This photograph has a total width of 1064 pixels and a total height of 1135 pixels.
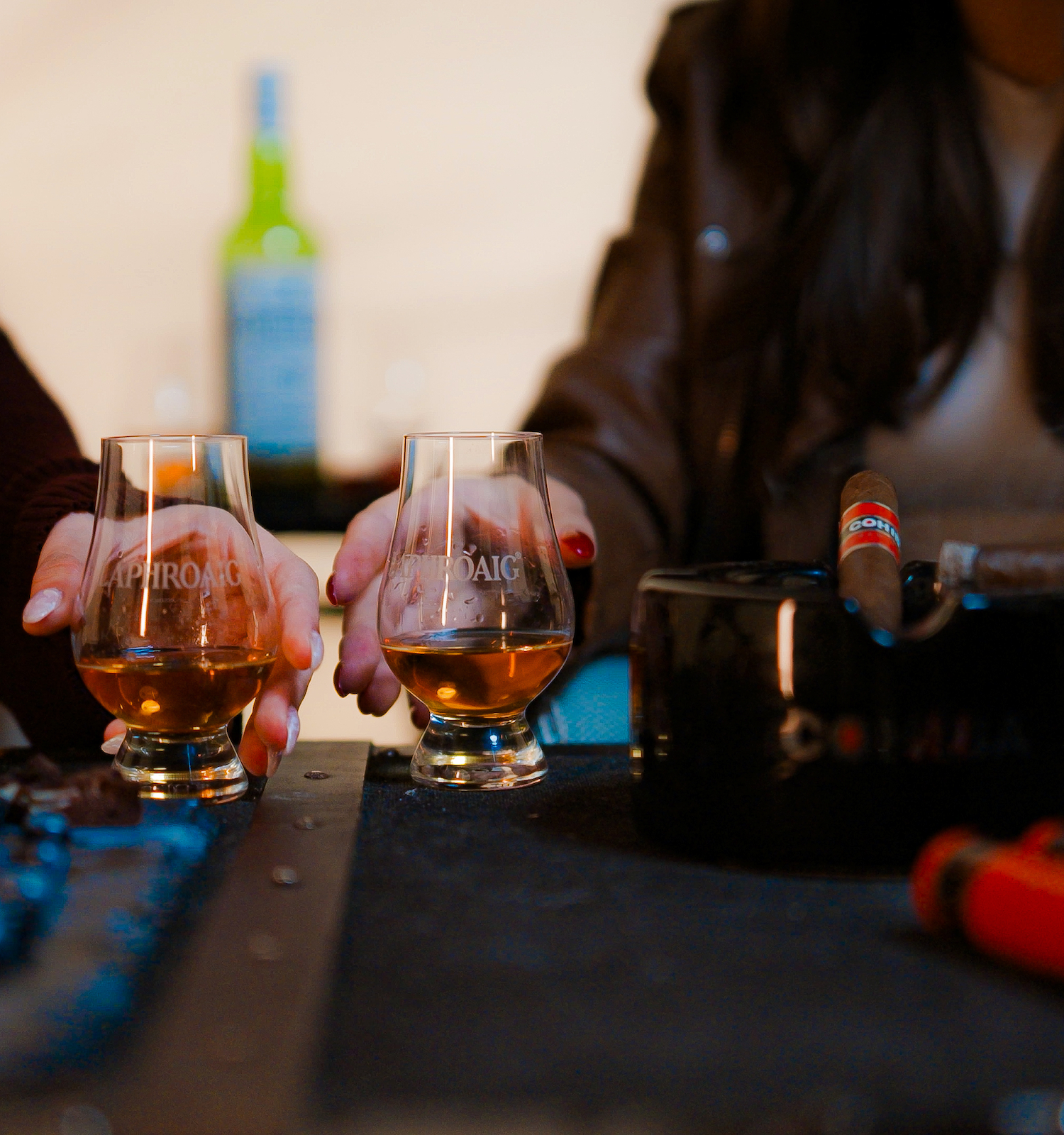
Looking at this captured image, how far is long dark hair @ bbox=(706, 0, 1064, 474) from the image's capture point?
116 centimetres

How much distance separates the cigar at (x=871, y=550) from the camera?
0.48 m

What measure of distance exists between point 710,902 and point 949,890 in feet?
0.26

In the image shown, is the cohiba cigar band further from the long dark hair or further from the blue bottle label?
the blue bottle label

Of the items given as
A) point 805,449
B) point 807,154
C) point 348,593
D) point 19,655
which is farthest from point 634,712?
point 807,154

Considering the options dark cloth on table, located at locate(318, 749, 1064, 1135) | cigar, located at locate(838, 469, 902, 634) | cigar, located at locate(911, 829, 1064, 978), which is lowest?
dark cloth on table, located at locate(318, 749, 1064, 1135)

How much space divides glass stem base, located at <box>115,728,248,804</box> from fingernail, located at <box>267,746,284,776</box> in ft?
0.04

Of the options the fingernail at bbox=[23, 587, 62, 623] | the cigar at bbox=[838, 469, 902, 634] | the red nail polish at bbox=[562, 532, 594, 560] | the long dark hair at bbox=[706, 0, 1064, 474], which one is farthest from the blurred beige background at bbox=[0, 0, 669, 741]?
the cigar at bbox=[838, 469, 902, 634]

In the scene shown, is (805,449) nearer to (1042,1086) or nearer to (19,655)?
(19,655)

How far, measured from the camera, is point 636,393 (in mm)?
1268

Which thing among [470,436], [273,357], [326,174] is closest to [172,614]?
[470,436]

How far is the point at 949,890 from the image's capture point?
36 cm

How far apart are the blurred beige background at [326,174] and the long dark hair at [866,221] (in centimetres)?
68

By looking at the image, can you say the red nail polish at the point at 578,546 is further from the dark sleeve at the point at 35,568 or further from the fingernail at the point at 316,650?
the dark sleeve at the point at 35,568

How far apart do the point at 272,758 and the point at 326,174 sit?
1577 millimetres
